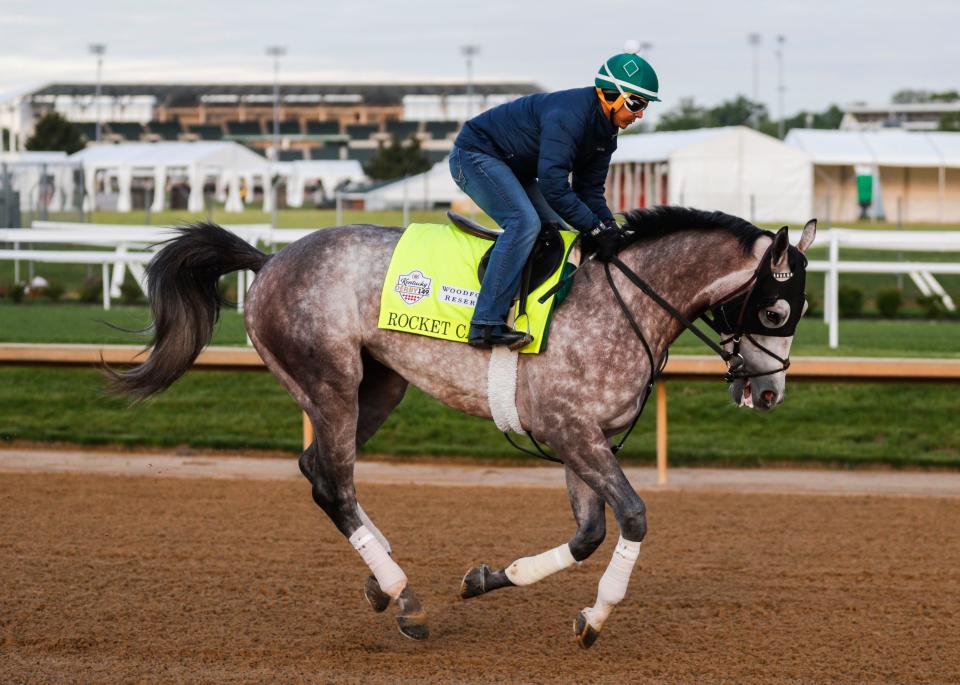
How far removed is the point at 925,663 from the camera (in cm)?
509

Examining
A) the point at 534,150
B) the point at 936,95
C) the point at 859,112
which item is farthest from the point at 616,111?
the point at 936,95

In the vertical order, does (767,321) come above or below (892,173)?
below

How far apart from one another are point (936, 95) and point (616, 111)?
112 m

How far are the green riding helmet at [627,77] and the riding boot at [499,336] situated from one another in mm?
998

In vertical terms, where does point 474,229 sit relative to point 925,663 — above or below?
above

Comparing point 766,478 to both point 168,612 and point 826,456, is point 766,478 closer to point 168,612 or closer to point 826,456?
point 826,456

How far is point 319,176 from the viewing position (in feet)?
151

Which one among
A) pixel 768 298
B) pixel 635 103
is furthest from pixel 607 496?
pixel 635 103

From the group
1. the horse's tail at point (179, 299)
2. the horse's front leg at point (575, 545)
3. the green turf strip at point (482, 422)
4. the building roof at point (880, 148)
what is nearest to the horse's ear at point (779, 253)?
the horse's front leg at point (575, 545)

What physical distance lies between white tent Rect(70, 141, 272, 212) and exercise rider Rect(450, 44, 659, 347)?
2880 centimetres

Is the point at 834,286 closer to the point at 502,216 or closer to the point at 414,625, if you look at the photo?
the point at 502,216

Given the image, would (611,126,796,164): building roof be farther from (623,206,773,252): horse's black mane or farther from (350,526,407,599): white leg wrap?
(350,526,407,599): white leg wrap

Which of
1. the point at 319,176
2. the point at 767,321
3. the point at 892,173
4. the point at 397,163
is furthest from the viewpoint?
the point at 397,163

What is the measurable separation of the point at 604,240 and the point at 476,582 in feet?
5.06
